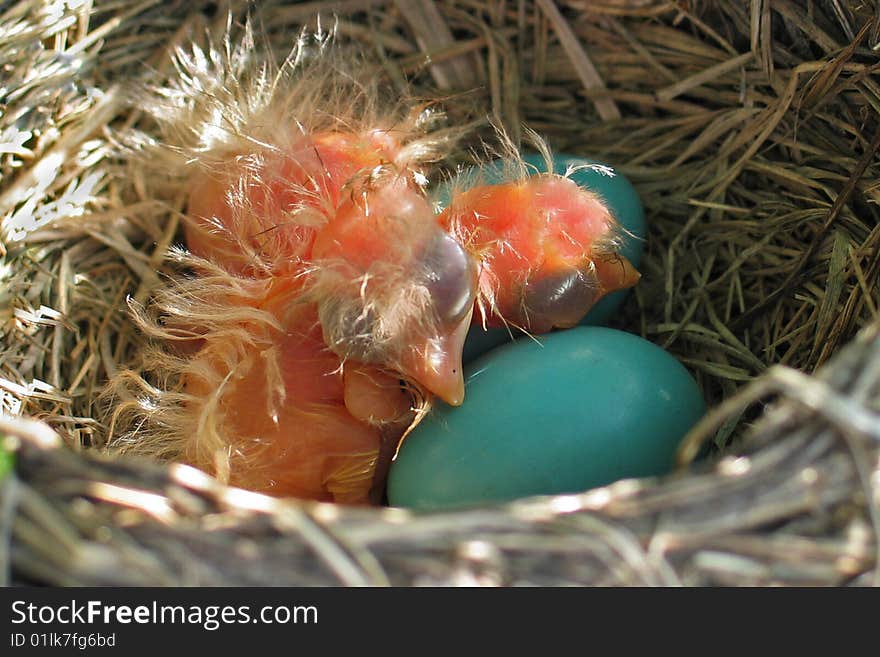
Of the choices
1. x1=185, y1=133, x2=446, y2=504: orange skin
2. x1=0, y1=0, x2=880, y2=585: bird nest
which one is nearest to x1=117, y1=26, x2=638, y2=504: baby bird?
x1=185, y1=133, x2=446, y2=504: orange skin

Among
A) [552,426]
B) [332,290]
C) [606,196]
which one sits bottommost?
[552,426]

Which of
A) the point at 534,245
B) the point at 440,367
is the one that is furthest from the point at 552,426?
the point at 534,245

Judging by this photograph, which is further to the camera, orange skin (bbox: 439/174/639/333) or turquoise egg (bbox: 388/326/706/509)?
orange skin (bbox: 439/174/639/333)

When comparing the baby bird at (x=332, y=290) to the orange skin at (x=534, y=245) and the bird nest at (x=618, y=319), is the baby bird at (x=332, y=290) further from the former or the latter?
the bird nest at (x=618, y=319)

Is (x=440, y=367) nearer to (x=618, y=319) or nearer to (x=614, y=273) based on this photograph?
(x=614, y=273)

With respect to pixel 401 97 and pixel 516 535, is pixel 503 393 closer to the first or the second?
pixel 516 535

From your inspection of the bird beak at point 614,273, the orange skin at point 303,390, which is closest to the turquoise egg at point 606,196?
the bird beak at point 614,273

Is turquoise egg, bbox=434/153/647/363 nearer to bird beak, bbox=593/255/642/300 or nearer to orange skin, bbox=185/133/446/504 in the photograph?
bird beak, bbox=593/255/642/300
